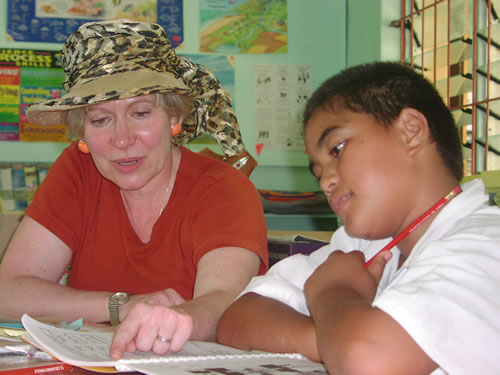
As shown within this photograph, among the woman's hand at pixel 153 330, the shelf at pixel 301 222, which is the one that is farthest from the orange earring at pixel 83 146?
the shelf at pixel 301 222

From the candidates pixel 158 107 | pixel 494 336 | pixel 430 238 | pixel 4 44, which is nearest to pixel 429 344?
pixel 494 336

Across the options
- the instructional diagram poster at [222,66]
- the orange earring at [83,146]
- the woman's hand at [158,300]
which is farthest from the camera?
the instructional diagram poster at [222,66]

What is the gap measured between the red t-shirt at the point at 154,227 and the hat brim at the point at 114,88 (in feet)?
0.73

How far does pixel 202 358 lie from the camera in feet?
2.30

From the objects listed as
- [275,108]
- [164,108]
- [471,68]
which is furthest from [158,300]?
[275,108]

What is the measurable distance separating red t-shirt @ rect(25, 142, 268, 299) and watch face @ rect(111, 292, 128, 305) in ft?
0.51

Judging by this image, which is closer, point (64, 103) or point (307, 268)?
point (307, 268)

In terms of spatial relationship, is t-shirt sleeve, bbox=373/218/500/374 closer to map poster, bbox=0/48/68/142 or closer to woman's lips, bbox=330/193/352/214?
woman's lips, bbox=330/193/352/214

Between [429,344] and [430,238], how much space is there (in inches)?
8.6

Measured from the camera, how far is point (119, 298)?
1.15 m

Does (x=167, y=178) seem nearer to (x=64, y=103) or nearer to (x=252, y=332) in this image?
(x=64, y=103)

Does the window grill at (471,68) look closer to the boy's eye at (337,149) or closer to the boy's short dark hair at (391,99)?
the boy's short dark hair at (391,99)

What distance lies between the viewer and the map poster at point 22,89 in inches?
123

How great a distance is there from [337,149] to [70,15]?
2.74 metres
